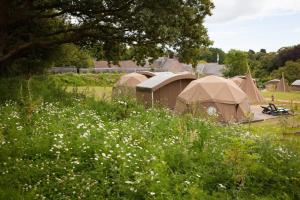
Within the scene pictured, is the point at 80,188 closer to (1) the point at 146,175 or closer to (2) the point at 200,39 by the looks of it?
(1) the point at 146,175

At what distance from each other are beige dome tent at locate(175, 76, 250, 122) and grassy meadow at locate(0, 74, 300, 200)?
1412cm

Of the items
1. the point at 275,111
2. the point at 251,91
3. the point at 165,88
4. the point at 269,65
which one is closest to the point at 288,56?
the point at 269,65

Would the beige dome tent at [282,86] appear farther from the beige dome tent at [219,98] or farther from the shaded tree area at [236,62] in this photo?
the beige dome tent at [219,98]

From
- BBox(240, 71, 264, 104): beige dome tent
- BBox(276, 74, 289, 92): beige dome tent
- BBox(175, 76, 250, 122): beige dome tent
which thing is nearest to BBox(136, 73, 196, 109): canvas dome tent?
BBox(175, 76, 250, 122): beige dome tent

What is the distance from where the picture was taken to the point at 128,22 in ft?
44.4

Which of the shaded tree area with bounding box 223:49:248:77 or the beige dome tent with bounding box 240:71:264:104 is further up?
the shaded tree area with bounding box 223:49:248:77

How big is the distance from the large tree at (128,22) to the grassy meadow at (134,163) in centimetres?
432

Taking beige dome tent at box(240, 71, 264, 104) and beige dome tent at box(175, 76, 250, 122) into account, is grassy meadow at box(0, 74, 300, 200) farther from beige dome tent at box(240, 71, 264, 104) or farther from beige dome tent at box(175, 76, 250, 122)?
beige dome tent at box(240, 71, 264, 104)

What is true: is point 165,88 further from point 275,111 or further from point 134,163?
point 134,163

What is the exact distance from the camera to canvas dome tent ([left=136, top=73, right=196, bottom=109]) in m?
25.3

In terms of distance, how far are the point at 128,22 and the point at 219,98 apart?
11.0 metres

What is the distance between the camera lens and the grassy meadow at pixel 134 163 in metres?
5.62

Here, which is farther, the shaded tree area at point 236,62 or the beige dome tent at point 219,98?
the shaded tree area at point 236,62

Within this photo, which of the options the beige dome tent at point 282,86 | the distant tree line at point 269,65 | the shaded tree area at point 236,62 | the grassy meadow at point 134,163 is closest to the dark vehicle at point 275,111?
the grassy meadow at point 134,163
